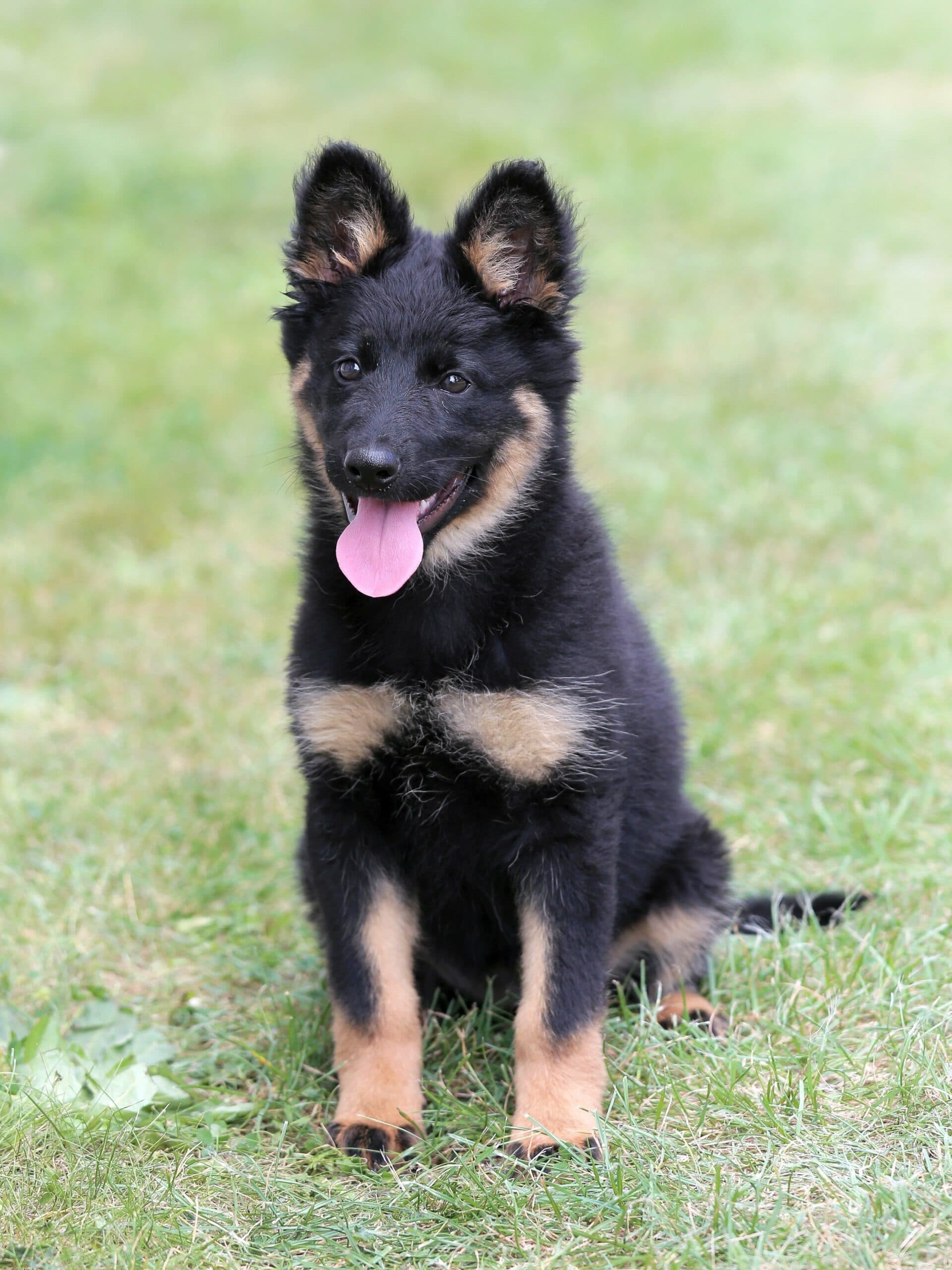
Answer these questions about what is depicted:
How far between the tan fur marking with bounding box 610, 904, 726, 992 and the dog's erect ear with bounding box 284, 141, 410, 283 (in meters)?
1.91

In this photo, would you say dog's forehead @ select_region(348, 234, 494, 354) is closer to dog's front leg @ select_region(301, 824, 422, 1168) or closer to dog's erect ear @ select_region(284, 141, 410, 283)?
dog's erect ear @ select_region(284, 141, 410, 283)

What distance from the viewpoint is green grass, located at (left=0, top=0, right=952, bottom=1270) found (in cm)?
288

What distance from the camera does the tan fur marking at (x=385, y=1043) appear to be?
10.8 ft

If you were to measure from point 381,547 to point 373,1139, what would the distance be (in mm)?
1410

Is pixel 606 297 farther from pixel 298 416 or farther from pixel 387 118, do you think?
pixel 298 416

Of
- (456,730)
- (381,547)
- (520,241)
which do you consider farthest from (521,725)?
(520,241)

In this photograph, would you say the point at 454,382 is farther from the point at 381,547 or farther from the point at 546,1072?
the point at 546,1072

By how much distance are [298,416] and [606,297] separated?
25.9ft

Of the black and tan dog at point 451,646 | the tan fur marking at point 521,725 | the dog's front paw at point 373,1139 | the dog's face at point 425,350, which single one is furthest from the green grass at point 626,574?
the tan fur marking at point 521,725

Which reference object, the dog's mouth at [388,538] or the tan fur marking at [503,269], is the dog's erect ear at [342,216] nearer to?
the tan fur marking at [503,269]

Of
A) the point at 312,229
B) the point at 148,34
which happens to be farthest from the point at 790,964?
the point at 148,34

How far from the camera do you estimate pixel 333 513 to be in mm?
3502

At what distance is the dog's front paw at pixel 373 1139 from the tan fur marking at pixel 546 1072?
0.26m

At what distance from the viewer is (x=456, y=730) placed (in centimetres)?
321
